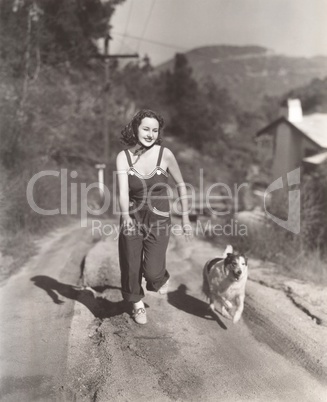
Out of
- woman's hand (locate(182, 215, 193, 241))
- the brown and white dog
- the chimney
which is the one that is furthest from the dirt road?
the chimney

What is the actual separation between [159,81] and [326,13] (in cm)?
1989

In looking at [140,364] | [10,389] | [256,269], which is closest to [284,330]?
Result: [140,364]

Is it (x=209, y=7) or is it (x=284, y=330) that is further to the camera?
(x=209, y=7)

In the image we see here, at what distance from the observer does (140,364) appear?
3.11 meters

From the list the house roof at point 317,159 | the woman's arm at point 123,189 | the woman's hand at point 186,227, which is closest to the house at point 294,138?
the house roof at point 317,159

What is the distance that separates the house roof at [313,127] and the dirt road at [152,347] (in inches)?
510

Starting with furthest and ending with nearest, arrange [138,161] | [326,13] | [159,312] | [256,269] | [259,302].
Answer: [256,269]
[259,302]
[159,312]
[326,13]
[138,161]

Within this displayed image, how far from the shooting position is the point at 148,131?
3262 mm

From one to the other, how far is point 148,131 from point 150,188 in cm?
44

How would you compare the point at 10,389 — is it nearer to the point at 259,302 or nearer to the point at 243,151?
the point at 259,302

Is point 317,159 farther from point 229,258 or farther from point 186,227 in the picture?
point 186,227

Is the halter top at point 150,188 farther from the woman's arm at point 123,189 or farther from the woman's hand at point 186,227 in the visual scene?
the woman's hand at point 186,227

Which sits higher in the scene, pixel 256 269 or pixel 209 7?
pixel 209 7

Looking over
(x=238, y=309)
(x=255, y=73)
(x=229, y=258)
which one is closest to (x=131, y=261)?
(x=229, y=258)
